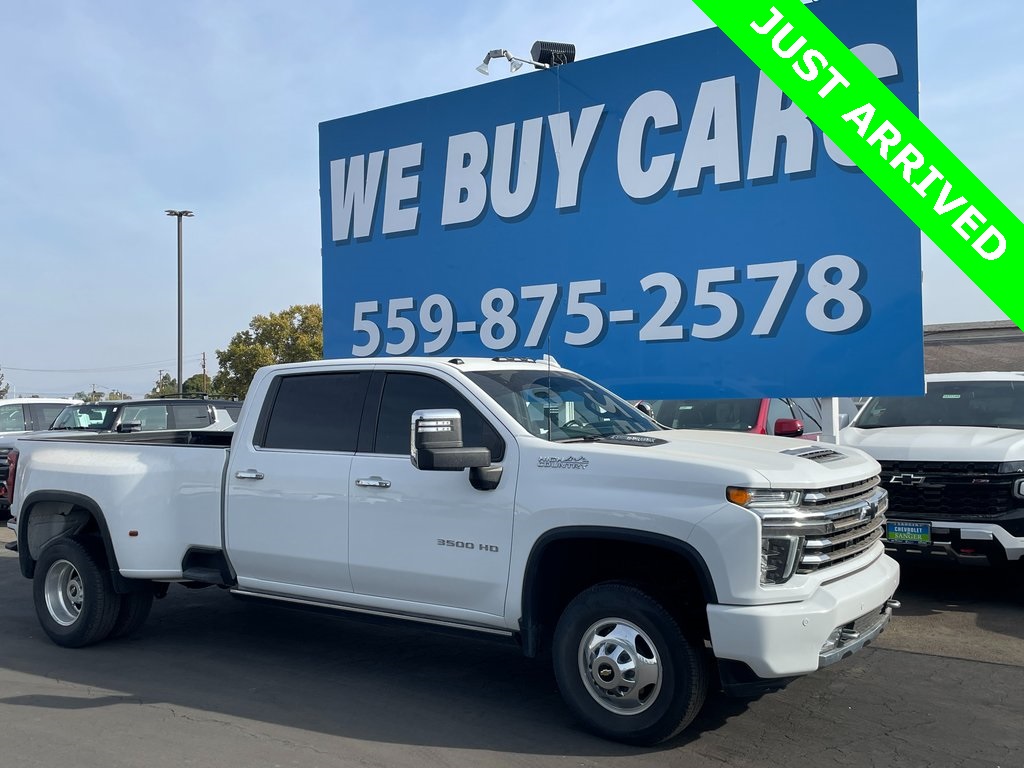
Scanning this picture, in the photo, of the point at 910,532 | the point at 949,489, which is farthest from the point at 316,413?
the point at 949,489

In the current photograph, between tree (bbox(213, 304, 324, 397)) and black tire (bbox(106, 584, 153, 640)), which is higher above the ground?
tree (bbox(213, 304, 324, 397))

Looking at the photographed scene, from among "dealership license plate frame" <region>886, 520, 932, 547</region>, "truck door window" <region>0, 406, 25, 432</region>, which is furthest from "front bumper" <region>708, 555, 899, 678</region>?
"truck door window" <region>0, 406, 25, 432</region>

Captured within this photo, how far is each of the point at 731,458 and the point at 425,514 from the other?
1701mm

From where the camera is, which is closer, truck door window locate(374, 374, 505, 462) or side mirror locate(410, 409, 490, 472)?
side mirror locate(410, 409, 490, 472)

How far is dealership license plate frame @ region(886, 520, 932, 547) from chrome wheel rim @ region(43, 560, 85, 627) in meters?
6.09

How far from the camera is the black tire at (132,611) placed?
6656 millimetres

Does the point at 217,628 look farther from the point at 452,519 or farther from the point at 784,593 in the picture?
the point at 784,593

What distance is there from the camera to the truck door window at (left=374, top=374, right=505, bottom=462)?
17.2 ft

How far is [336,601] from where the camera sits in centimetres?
561

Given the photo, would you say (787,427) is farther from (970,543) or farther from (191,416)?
(191,416)

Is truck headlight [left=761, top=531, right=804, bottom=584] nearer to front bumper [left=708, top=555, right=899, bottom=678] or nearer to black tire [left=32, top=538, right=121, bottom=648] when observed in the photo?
front bumper [left=708, top=555, right=899, bottom=678]

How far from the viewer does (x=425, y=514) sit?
518 centimetres

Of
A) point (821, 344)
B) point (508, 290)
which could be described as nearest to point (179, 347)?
point (508, 290)

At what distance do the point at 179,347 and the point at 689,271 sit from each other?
1159 inches
